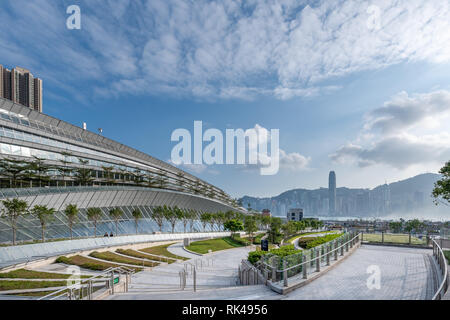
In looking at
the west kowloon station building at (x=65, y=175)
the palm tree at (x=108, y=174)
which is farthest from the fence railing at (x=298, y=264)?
the palm tree at (x=108, y=174)

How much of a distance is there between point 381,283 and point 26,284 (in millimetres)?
18107

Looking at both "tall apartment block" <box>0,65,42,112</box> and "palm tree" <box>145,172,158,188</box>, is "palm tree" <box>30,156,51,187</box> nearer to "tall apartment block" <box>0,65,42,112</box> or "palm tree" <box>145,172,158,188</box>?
"palm tree" <box>145,172,158,188</box>

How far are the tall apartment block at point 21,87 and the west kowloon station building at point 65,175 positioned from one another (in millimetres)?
27587

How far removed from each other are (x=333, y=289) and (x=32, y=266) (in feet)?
69.6

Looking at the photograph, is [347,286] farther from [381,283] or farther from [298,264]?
[298,264]

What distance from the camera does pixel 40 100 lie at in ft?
260

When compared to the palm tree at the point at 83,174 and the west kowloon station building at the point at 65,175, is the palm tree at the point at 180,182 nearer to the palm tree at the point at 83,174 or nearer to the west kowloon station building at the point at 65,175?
the west kowloon station building at the point at 65,175

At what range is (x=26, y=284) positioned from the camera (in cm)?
1480

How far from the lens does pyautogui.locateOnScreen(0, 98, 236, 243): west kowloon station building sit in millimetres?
36128

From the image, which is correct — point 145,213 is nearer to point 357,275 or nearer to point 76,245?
point 76,245

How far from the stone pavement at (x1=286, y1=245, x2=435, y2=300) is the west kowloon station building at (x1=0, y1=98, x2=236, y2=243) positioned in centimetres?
3133

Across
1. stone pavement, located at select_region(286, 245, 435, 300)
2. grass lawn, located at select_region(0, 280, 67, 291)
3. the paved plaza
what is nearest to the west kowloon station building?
grass lawn, located at select_region(0, 280, 67, 291)

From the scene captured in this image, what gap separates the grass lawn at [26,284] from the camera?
46.2 feet
